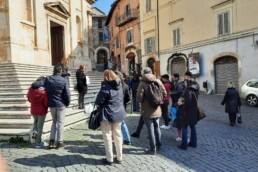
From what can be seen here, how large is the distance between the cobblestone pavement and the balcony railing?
2474cm

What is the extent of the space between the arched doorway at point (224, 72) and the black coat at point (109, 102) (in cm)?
1422

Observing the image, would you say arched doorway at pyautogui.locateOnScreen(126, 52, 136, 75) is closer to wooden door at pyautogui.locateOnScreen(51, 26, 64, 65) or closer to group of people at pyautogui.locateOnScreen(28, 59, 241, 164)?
wooden door at pyautogui.locateOnScreen(51, 26, 64, 65)

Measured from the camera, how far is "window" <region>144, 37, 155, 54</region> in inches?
979

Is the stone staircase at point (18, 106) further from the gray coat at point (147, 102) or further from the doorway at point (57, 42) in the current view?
the doorway at point (57, 42)

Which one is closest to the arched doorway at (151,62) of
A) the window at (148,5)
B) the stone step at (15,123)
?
the window at (148,5)

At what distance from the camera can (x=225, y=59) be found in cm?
1781

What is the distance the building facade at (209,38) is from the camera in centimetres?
1605

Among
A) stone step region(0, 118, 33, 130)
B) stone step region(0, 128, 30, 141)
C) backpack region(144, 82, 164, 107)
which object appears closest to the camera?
backpack region(144, 82, 164, 107)

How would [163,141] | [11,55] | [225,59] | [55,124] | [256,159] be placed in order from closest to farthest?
[256,159] < [55,124] < [163,141] < [11,55] < [225,59]

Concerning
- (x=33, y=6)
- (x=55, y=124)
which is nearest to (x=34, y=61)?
(x=33, y=6)

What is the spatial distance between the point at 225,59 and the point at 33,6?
12.8m

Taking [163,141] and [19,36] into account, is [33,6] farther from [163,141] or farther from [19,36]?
[163,141]

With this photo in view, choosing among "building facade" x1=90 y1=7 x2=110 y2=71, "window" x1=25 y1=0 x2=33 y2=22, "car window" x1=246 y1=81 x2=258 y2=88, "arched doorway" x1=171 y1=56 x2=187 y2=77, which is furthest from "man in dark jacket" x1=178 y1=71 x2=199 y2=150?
"building facade" x1=90 y1=7 x2=110 y2=71

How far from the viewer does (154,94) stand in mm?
5156
